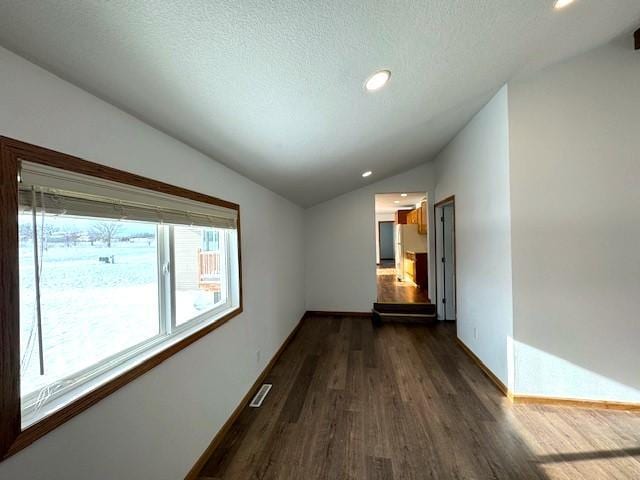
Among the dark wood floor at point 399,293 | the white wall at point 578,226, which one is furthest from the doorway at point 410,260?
the white wall at point 578,226

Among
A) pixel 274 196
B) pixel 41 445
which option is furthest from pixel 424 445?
pixel 274 196

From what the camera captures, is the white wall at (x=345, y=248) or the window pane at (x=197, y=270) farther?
the white wall at (x=345, y=248)

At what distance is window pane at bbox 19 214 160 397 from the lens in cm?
91

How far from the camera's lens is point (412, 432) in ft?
6.84

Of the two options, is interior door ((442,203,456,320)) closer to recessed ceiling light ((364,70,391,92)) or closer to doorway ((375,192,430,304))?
doorway ((375,192,430,304))

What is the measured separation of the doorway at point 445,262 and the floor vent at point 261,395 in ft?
10.8

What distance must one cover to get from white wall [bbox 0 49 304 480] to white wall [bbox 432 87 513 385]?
232cm

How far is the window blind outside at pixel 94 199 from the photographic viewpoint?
877mm

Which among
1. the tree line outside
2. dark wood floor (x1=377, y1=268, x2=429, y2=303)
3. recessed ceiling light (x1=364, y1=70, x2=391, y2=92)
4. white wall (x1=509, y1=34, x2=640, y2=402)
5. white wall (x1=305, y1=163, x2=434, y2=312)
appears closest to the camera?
the tree line outside

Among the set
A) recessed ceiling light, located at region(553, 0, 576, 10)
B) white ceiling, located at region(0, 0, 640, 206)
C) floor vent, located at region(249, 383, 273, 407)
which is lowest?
floor vent, located at region(249, 383, 273, 407)

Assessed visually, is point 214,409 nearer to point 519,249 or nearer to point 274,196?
point 274,196

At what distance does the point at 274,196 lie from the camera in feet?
11.4

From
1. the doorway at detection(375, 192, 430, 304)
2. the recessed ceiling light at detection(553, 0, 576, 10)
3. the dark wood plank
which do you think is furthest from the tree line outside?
the doorway at detection(375, 192, 430, 304)

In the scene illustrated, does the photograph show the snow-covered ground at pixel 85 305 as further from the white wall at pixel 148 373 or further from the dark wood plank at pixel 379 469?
the dark wood plank at pixel 379 469
